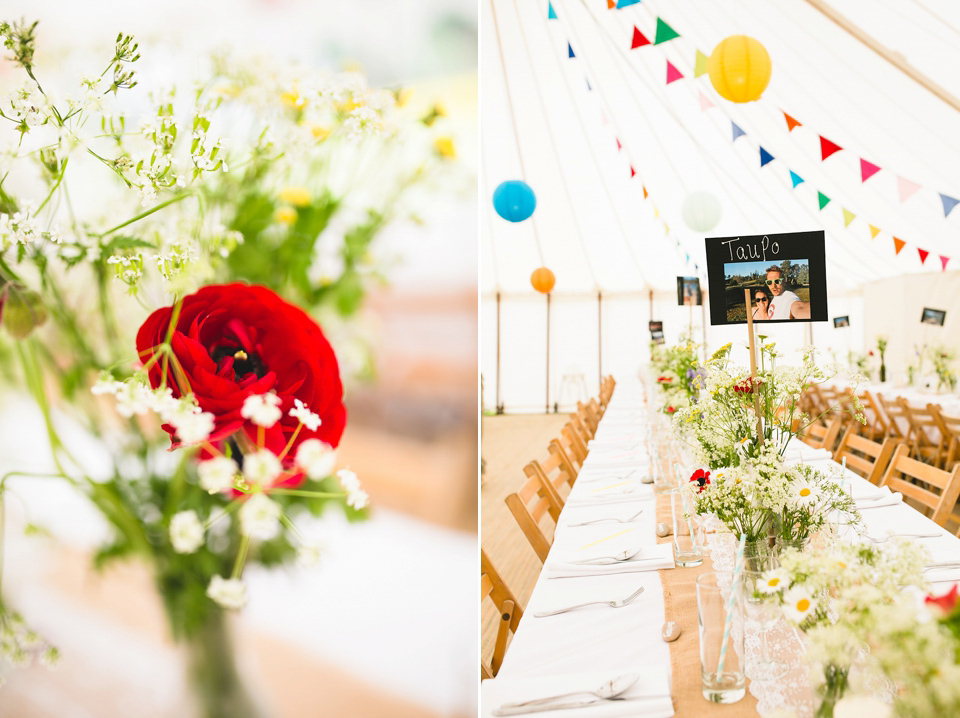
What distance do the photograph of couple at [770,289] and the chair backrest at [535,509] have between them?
1013mm

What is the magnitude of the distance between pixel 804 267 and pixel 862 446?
2.15m

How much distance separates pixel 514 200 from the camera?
5219 millimetres

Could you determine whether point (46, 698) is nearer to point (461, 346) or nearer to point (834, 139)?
point (461, 346)

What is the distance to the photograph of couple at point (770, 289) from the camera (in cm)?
179

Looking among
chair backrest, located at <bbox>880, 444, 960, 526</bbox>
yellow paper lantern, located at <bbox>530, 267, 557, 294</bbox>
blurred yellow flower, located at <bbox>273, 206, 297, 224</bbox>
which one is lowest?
chair backrest, located at <bbox>880, 444, 960, 526</bbox>

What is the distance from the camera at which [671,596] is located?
166cm

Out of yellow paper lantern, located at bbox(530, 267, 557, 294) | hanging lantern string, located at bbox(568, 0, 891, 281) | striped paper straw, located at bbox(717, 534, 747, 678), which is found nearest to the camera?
striped paper straw, located at bbox(717, 534, 747, 678)

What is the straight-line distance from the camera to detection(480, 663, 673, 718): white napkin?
1.17m

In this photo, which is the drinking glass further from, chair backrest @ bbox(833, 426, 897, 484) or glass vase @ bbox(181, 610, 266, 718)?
chair backrest @ bbox(833, 426, 897, 484)

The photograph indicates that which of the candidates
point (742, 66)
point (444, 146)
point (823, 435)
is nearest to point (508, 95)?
point (742, 66)

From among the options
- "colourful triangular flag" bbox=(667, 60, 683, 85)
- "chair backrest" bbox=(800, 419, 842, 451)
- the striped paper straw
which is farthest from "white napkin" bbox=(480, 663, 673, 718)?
"colourful triangular flag" bbox=(667, 60, 683, 85)

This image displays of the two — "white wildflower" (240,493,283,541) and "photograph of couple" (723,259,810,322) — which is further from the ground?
"photograph of couple" (723,259,810,322)

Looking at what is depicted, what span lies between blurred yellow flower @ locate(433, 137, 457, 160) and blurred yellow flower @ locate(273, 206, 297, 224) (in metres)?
0.11

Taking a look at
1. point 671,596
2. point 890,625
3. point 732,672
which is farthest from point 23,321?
point 671,596
